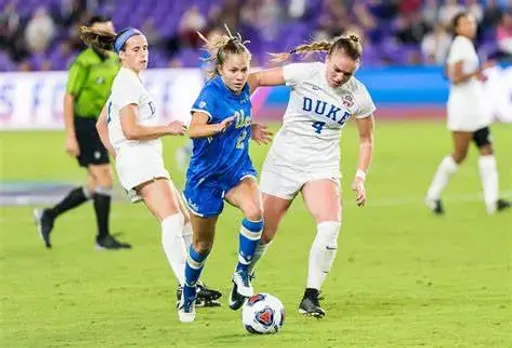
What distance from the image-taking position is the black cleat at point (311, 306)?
949 cm

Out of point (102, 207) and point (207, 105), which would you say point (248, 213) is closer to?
point (207, 105)

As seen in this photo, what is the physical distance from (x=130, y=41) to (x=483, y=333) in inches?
129

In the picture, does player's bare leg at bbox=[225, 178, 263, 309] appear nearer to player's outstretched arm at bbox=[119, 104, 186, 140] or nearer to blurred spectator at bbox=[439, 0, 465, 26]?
player's outstretched arm at bbox=[119, 104, 186, 140]

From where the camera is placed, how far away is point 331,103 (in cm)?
982

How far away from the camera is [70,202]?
1386 cm

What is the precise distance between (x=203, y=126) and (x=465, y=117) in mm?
6961

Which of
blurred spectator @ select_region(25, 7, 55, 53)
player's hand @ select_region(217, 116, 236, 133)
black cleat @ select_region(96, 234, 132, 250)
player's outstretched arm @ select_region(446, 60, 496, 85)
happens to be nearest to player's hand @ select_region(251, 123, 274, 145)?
player's hand @ select_region(217, 116, 236, 133)

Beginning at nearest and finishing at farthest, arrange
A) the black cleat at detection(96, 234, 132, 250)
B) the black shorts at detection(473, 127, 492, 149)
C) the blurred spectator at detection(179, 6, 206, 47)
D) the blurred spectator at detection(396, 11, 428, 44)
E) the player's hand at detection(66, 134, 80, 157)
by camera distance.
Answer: the player's hand at detection(66, 134, 80, 157), the black cleat at detection(96, 234, 132, 250), the black shorts at detection(473, 127, 492, 149), the blurred spectator at detection(396, 11, 428, 44), the blurred spectator at detection(179, 6, 206, 47)


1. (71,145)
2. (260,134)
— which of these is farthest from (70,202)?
(260,134)

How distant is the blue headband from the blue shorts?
132 centimetres

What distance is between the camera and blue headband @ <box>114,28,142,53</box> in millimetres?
10039

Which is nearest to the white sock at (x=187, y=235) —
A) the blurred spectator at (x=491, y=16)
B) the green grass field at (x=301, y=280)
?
the green grass field at (x=301, y=280)

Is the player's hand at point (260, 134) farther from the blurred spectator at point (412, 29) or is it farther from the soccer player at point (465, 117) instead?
the blurred spectator at point (412, 29)

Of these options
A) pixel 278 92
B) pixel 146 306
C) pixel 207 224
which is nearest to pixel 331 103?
pixel 207 224
